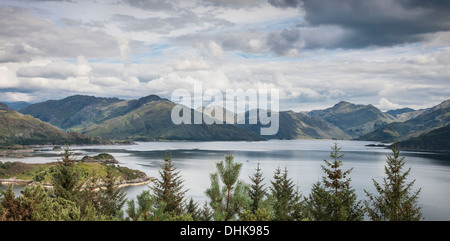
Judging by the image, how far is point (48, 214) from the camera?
20891mm

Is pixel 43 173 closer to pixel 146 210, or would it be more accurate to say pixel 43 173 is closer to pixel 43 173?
pixel 43 173

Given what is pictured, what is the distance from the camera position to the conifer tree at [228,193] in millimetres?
15266

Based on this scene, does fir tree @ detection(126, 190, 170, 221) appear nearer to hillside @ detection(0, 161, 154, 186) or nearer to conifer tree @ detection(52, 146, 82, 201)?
conifer tree @ detection(52, 146, 82, 201)

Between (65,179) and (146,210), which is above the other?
(146,210)

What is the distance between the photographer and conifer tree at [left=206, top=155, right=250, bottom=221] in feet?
50.1

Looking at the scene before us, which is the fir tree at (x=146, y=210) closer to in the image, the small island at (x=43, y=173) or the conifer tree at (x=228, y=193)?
the conifer tree at (x=228, y=193)

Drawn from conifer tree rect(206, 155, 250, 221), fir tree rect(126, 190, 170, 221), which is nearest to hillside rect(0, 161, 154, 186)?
fir tree rect(126, 190, 170, 221)

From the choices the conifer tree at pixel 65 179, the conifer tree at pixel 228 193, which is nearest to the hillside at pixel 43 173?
the conifer tree at pixel 65 179

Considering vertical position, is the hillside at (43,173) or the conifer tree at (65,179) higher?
the conifer tree at (65,179)

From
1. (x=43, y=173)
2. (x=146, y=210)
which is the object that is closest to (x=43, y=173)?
(x=43, y=173)

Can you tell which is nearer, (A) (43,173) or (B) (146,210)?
(B) (146,210)

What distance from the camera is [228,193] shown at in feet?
51.1
